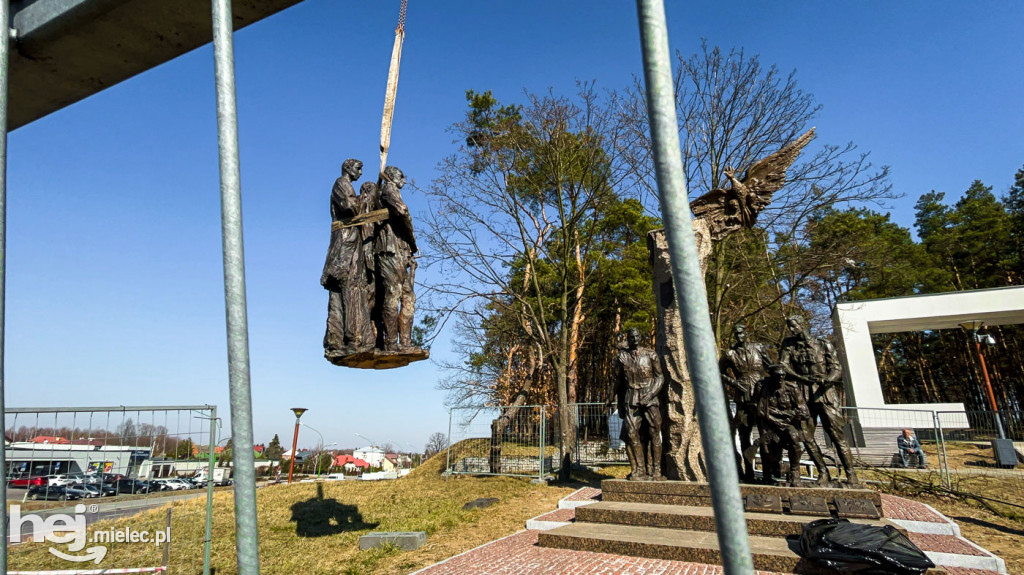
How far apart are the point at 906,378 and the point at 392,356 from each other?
4329 cm

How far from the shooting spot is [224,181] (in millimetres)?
1633

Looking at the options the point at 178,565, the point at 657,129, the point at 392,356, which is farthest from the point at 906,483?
the point at 657,129

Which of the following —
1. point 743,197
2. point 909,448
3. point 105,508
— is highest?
point 743,197

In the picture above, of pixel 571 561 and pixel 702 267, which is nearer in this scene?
pixel 571 561

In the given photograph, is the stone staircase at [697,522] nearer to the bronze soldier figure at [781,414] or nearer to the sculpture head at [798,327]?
the bronze soldier figure at [781,414]

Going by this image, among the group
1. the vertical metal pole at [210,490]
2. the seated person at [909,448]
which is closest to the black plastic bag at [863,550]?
the vertical metal pole at [210,490]

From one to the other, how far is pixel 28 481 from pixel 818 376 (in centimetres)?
1002

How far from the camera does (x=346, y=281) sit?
5355 mm

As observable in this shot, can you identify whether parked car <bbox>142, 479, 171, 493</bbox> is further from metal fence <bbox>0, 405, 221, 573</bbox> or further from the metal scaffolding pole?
the metal scaffolding pole

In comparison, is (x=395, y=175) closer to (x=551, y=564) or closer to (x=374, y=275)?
(x=374, y=275)

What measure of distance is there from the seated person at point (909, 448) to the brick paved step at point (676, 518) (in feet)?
31.2

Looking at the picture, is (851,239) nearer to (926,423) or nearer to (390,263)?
(926,423)

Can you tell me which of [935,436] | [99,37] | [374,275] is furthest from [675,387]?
[935,436]

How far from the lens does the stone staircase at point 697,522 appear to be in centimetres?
638
